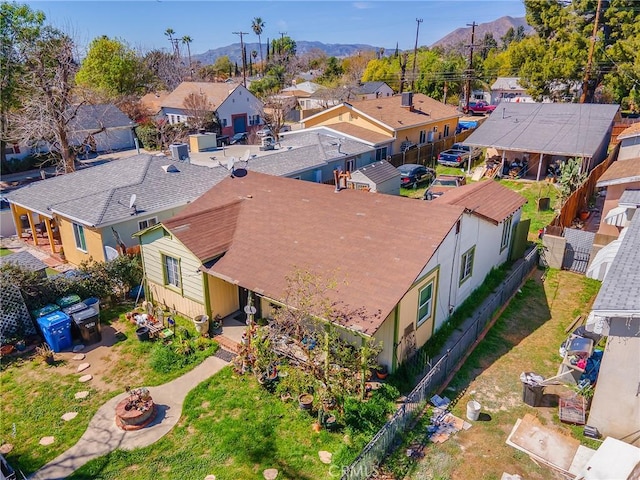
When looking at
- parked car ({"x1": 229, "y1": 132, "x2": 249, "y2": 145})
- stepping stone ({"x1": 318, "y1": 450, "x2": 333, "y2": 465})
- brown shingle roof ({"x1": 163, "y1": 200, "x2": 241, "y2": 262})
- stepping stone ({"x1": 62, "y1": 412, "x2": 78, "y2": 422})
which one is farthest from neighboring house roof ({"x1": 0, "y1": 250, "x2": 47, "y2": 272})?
parked car ({"x1": 229, "y1": 132, "x2": 249, "y2": 145})

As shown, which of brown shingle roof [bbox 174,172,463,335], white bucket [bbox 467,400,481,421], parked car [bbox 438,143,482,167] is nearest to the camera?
white bucket [bbox 467,400,481,421]

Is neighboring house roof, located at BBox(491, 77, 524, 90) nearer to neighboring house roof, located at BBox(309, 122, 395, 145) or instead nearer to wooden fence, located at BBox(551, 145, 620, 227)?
neighboring house roof, located at BBox(309, 122, 395, 145)

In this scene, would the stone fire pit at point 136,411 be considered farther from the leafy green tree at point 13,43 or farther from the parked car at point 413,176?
the leafy green tree at point 13,43

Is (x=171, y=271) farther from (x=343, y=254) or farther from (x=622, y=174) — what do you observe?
(x=622, y=174)

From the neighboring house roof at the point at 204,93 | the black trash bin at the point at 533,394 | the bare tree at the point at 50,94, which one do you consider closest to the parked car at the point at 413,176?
the black trash bin at the point at 533,394

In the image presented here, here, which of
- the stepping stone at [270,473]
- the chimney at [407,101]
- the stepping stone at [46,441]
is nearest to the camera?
the stepping stone at [270,473]

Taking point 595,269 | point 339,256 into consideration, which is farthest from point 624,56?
point 339,256
